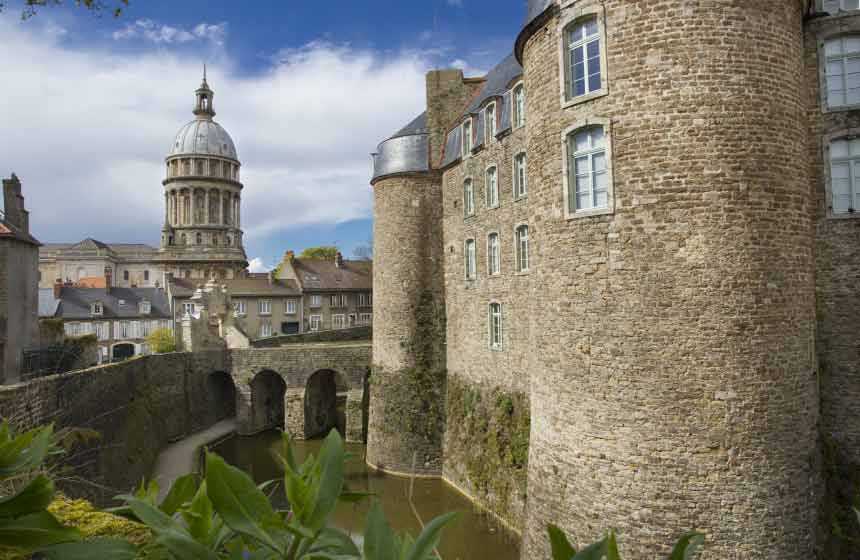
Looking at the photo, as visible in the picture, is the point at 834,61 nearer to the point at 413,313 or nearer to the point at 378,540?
the point at 378,540

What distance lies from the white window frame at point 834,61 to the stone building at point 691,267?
0.09 feet

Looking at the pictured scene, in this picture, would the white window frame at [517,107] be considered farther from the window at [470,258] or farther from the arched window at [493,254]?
the window at [470,258]

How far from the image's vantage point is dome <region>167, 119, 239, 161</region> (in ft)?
178

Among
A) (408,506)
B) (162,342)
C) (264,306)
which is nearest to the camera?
(408,506)

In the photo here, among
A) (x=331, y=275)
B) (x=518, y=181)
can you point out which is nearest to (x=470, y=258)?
(x=518, y=181)

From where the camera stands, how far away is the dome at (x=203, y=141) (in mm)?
54281

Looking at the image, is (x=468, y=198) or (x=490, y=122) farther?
(x=468, y=198)

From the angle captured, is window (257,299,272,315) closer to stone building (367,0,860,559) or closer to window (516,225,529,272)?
window (516,225,529,272)

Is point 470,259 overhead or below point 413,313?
overhead

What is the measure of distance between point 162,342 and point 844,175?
32.1m

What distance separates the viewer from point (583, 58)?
24.4ft

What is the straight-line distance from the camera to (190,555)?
1167 mm

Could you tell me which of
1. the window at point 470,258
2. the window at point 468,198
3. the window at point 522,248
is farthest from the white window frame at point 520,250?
the window at point 468,198

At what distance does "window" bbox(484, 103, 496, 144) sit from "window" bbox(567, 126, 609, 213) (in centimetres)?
714
